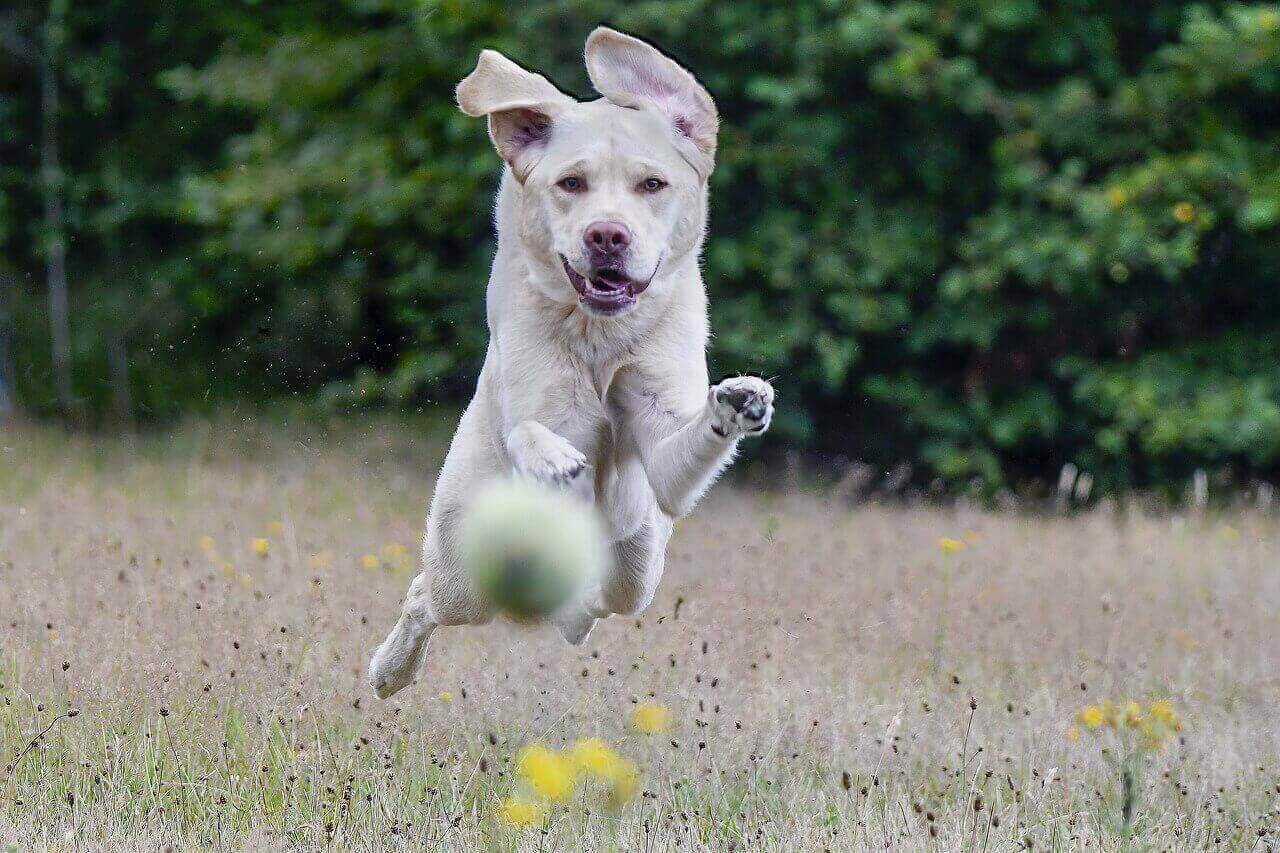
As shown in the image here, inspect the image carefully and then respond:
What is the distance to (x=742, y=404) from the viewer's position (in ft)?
11.6

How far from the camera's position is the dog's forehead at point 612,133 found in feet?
12.4

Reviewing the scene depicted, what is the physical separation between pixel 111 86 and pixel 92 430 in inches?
124

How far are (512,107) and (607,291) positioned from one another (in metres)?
0.56

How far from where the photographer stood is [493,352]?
4340 millimetres

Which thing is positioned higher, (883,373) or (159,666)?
(159,666)

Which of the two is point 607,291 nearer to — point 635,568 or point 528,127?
point 528,127

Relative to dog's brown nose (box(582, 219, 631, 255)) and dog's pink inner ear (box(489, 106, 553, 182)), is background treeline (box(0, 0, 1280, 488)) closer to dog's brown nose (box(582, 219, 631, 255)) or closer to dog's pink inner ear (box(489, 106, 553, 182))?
dog's pink inner ear (box(489, 106, 553, 182))

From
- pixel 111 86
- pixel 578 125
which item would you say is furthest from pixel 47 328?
pixel 578 125

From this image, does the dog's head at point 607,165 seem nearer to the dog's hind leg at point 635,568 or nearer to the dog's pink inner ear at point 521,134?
the dog's pink inner ear at point 521,134

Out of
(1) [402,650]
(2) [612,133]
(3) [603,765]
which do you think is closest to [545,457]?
(2) [612,133]

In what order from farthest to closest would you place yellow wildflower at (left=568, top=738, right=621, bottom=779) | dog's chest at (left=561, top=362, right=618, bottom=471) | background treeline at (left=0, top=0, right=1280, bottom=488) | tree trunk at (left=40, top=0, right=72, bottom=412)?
tree trunk at (left=40, top=0, right=72, bottom=412) < background treeline at (left=0, top=0, right=1280, bottom=488) < dog's chest at (left=561, top=362, right=618, bottom=471) < yellow wildflower at (left=568, top=738, right=621, bottom=779)

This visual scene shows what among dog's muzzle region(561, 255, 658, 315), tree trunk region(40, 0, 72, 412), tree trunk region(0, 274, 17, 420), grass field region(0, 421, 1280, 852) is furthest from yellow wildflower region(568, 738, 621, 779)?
tree trunk region(40, 0, 72, 412)

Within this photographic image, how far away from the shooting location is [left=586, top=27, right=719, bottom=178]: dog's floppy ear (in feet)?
12.8

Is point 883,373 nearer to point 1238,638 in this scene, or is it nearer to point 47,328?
point 1238,638
